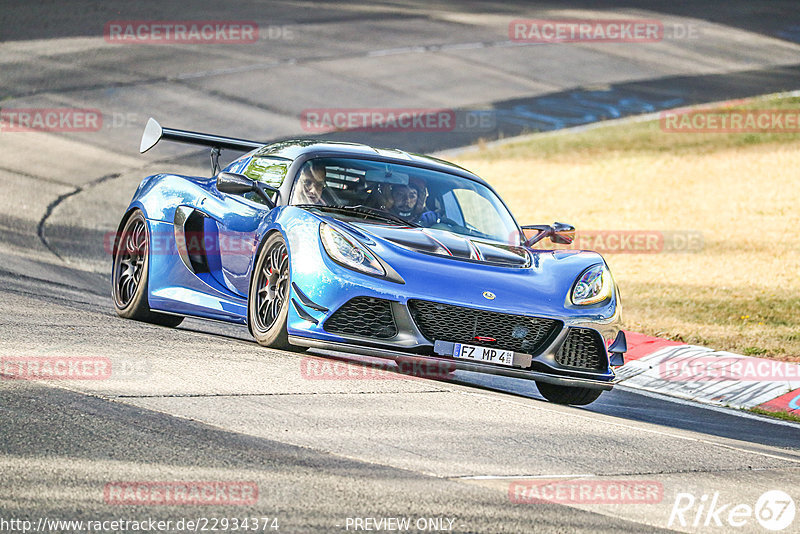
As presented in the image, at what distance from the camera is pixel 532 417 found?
6.68m

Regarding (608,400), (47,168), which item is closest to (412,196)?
(608,400)

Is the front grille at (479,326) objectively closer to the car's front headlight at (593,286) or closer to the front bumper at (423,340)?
the front bumper at (423,340)

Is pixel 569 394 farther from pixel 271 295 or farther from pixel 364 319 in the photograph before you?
pixel 271 295

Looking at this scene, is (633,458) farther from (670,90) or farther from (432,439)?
(670,90)

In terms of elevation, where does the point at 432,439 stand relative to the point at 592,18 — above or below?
below

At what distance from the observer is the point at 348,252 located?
7.29 m

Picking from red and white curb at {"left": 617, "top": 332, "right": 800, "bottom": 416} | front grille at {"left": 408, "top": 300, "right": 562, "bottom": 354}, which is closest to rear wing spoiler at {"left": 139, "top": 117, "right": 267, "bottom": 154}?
front grille at {"left": 408, "top": 300, "right": 562, "bottom": 354}

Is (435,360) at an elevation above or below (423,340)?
below

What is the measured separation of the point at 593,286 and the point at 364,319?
158cm

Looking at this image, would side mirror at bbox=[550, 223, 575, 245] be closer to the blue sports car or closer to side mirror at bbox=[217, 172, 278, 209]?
the blue sports car

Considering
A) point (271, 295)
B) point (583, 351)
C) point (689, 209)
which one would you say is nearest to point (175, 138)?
point (271, 295)

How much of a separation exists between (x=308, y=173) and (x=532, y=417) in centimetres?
262

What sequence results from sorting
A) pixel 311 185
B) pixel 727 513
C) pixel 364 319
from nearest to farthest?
1. pixel 727 513
2. pixel 364 319
3. pixel 311 185

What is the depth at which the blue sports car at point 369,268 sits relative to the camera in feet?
23.4
